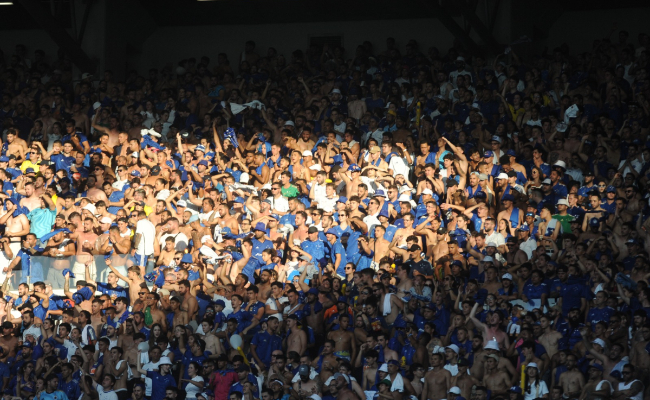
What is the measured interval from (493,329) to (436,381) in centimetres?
113

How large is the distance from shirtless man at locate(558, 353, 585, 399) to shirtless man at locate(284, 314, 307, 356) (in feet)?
12.1

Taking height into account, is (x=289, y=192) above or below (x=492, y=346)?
above

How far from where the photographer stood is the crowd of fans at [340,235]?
1460cm

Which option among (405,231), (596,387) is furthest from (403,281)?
(596,387)

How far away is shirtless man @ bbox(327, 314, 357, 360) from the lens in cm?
1504

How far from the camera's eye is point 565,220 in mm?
16562

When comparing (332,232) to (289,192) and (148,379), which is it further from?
(148,379)

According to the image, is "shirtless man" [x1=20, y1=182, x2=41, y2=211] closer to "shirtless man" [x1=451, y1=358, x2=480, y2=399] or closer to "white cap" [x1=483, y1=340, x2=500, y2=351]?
"shirtless man" [x1=451, y1=358, x2=480, y2=399]

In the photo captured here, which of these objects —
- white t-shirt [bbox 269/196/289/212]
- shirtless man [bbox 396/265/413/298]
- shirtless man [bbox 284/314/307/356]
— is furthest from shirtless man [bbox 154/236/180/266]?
shirtless man [bbox 396/265/413/298]

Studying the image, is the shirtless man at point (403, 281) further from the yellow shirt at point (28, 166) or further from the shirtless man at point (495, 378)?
the yellow shirt at point (28, 166)

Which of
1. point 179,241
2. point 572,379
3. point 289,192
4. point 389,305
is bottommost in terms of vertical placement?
point 572,379

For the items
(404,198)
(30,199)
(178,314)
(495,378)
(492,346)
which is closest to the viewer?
(495,378)

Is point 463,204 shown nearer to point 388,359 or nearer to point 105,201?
point 388,359

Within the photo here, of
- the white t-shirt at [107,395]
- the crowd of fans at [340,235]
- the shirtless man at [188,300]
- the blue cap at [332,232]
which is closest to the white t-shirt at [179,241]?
the crowd of fans at [340,235]
